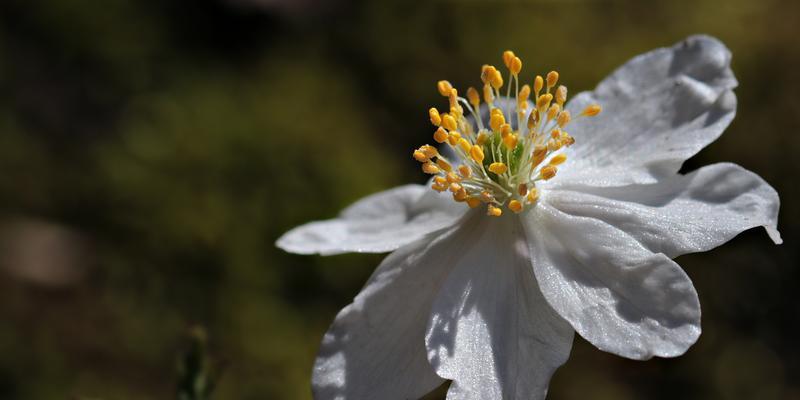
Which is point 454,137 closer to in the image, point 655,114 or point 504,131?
point 504,131

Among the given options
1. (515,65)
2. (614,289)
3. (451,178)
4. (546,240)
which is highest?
(515,65)

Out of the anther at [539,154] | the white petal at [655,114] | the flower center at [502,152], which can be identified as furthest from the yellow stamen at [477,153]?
the white petal at [655,114]

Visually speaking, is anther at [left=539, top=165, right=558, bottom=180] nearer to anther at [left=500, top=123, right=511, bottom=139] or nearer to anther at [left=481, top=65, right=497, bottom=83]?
anther at [left=500, top=123, right=511, bottom=139]

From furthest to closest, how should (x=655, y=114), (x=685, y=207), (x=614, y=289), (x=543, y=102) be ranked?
(x=655, y=114), (x=543, y=102), (x=685, y=207), (x=614, y=289)

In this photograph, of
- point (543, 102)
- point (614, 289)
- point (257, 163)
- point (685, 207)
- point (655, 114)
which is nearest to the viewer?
point (614, 289)

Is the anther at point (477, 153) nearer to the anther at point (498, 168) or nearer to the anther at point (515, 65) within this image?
the anther at point (498, 168)

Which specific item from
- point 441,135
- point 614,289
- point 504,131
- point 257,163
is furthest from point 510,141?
point 257,163
